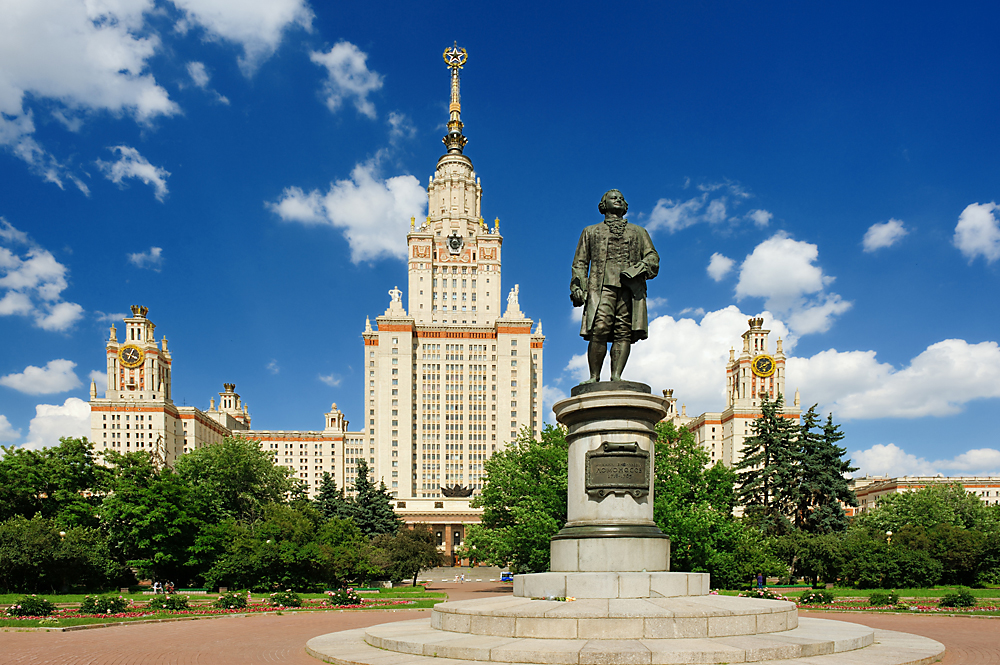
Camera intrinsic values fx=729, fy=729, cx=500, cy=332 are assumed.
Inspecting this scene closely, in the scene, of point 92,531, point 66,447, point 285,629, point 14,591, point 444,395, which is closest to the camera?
point 285,629

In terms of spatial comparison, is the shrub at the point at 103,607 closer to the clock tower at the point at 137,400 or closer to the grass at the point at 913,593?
the grass at the point at 913,593

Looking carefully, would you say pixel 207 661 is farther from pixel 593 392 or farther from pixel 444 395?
pixel 444 395

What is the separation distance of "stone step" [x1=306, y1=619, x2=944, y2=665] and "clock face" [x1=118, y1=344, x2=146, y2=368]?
135805 millimetres

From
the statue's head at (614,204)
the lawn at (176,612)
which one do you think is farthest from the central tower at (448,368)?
the statue's head at (614,204)

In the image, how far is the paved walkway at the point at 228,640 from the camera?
12.4m

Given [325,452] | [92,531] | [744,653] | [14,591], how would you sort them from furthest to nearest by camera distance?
[325,452]
[92,531]
[14,591]
[744,653]

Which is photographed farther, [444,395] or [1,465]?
[444,395]

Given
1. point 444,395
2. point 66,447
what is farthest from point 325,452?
point 66,447

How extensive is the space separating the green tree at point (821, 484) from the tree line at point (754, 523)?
7 cm

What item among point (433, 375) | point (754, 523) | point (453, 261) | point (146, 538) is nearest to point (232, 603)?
point (146, 538)

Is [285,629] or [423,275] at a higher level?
[423,275]

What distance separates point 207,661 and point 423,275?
4995 inches

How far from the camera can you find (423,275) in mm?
137500

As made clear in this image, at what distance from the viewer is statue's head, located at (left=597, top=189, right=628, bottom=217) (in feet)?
51.1
